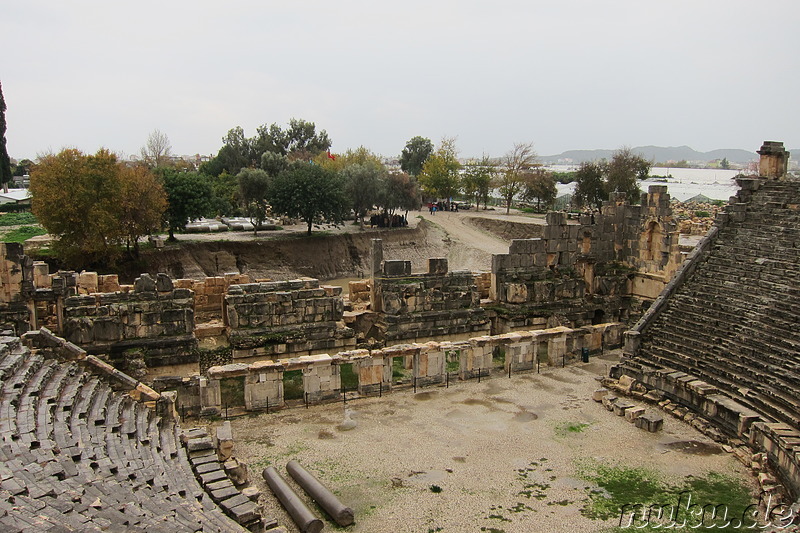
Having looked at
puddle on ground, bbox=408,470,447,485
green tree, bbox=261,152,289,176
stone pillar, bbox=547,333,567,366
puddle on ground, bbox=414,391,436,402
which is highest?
green tree, bbox=261,152,289,176

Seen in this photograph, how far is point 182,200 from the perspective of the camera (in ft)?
136

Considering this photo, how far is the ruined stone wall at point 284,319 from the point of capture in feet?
65.1

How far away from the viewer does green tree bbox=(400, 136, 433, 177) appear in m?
86.4

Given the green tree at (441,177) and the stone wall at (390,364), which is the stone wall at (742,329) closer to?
the stone wall at (390,364)

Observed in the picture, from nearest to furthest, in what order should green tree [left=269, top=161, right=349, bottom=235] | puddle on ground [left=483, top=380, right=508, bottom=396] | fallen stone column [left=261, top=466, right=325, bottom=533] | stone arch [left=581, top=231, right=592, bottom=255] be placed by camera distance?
fallen stone column [left=261, top=466, right=325, bottom=533], puddle on ground [left=483, top=380, right=508, bottom=396], stone arch [left=581, top=231, right=592, bottom=255], green tree [left=269, top=161, right=349, bottom=235]

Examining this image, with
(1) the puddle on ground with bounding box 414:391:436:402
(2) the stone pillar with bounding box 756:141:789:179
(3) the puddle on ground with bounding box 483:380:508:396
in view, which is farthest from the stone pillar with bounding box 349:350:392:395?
(2) the stone pillar with bounding box 756:141:789:179

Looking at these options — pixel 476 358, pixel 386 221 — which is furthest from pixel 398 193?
pixel 476 358

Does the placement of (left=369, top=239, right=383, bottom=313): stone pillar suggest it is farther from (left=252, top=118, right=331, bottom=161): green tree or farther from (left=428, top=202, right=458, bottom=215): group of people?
(left=252, top=118, right=331, bottom=161): green tree

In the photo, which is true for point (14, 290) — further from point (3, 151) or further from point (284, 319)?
point (3, 151)

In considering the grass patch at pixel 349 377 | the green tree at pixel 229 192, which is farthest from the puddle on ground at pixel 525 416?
the green tree at pixel 229 192

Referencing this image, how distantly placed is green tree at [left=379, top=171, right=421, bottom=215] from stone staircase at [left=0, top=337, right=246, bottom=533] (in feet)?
127

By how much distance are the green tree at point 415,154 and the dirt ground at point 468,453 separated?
224 ft

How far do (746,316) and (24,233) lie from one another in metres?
40.8

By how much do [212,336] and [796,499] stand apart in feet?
49.9
